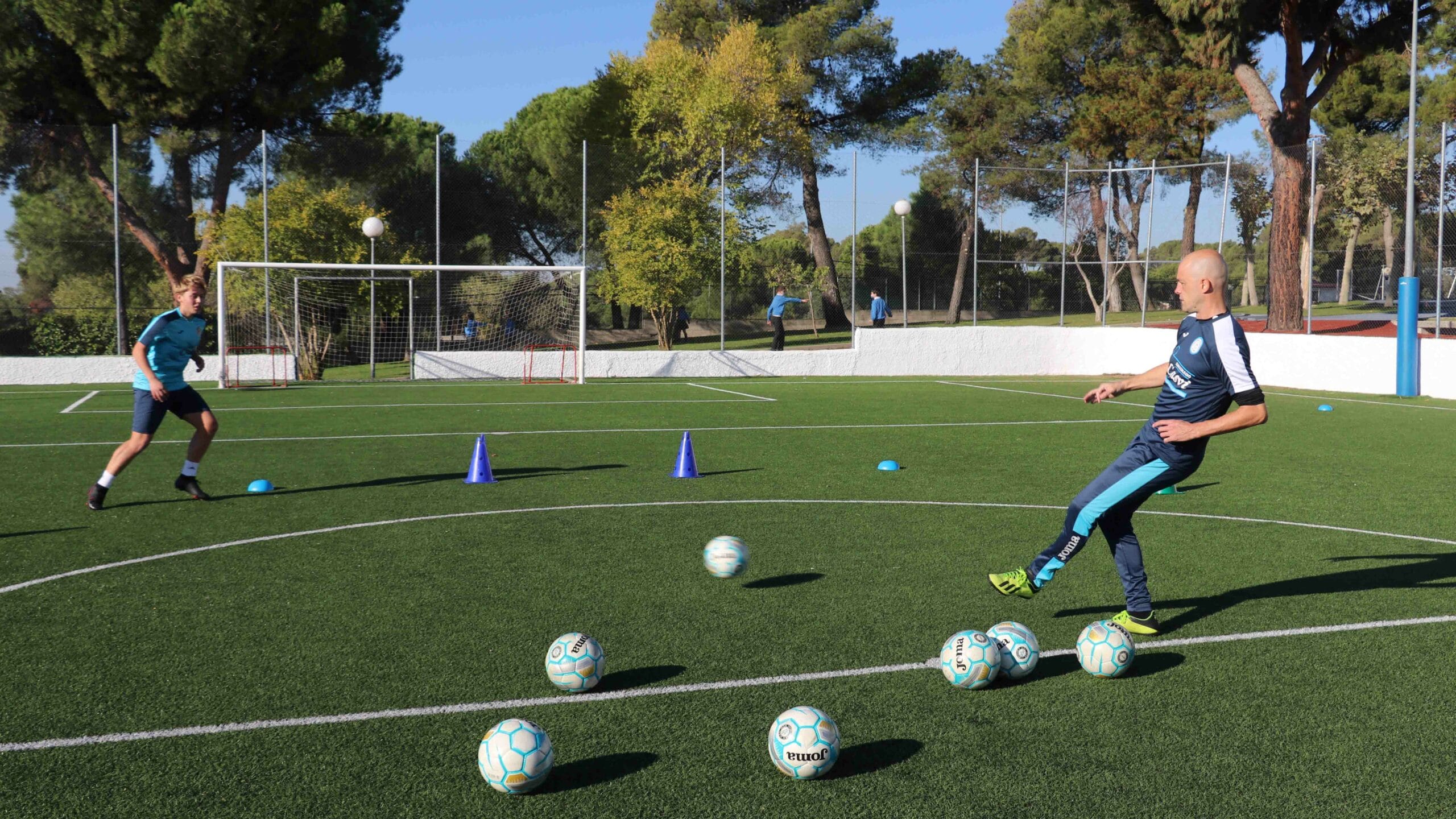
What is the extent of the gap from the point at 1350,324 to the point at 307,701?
2729 centimetres

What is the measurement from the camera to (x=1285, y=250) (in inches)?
966

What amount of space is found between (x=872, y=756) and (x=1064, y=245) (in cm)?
2462

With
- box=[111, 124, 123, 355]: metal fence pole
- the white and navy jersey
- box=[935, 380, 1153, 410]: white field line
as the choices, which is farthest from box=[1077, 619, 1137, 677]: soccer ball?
box=[111, 124, 123, 355]: metal fence pole

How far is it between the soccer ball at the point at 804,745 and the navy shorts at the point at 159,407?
6.52m

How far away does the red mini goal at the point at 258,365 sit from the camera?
22797 mm

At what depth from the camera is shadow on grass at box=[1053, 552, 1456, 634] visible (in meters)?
5.53

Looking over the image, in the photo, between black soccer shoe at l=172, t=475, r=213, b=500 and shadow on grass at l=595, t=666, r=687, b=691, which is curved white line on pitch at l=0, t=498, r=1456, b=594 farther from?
shadow on grass at l=595, t=666, r=687, b=691

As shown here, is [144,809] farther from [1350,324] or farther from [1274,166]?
[1350,324]

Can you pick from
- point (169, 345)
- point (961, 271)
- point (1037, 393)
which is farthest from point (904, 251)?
point (169, 345)

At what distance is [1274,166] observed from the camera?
80.9 feet

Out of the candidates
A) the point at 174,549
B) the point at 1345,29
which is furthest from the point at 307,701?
the point at 1345,29

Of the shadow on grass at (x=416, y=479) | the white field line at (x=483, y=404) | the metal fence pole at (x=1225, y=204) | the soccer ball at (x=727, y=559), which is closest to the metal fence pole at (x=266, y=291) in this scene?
the white field line at (x=483, y=404)

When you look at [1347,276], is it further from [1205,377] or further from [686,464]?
[1205,377]

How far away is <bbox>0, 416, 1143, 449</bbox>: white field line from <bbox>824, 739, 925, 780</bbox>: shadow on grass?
10101 millimetres
